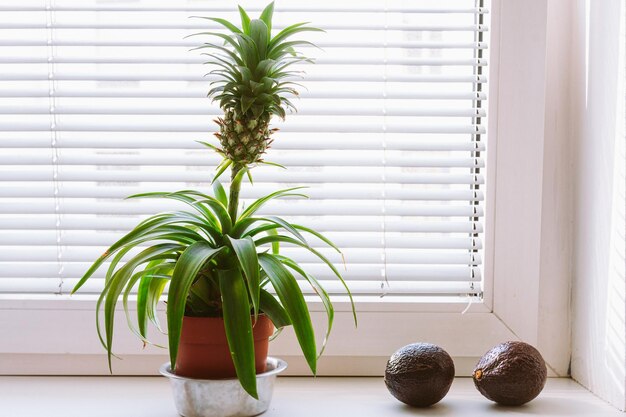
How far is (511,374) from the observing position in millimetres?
1087

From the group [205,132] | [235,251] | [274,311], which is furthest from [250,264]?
[205,132]

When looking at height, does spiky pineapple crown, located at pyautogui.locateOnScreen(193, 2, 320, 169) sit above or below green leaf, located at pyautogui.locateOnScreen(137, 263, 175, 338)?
above

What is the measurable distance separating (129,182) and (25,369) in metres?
0.38

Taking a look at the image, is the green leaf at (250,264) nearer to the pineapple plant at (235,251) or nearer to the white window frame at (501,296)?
the pineapple plant at (235,251)

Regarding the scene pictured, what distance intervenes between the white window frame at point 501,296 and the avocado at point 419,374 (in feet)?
0.65

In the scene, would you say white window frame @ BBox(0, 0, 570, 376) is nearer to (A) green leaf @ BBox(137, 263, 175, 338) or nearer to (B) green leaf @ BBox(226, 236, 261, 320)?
(A) green leaf @ BBox(137, 263, 175, 338)

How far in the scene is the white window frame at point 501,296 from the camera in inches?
50.7

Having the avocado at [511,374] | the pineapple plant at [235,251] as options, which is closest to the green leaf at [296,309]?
the pineapple plant at [235,251]

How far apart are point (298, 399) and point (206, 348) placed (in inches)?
8.7

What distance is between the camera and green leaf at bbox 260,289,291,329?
1.06 m

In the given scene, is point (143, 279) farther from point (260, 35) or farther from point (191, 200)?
point (260, 35)

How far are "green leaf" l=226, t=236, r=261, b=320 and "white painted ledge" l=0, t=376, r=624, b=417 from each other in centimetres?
25

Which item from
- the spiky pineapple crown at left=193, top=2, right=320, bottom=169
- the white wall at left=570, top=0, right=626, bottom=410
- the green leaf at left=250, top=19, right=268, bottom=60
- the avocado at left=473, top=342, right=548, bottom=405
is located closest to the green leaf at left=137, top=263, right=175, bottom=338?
the spiky pineapple crown at left=193, top=2, right=320, bottom=169

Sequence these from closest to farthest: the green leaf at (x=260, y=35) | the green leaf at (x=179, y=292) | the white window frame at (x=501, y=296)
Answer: the green leaf at (x=179, y=292) < the green leaf at (x=260, y=35) < the white window frame at (x=501, y=296)
